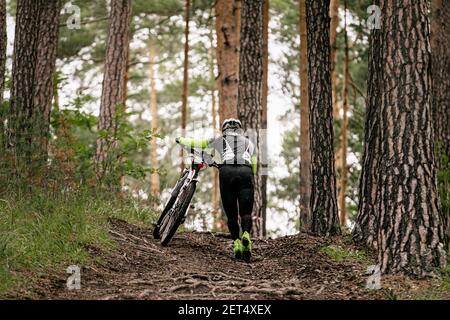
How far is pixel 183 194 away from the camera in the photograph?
9.71 meters

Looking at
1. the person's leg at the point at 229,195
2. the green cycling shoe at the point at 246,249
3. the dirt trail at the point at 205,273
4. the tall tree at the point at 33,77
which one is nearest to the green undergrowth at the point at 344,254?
the dirt trail at the point at 205,273

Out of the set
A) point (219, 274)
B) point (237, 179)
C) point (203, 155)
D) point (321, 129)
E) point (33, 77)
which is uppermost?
point (33, 77)

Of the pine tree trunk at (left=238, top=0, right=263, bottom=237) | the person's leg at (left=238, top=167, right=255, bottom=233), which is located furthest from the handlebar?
the pine tree trunk at (left=238, top=0, right=263, bottom=237)

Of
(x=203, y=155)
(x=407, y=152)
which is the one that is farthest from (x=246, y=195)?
(x=407, y=152)

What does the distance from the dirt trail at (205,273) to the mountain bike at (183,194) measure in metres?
0.30

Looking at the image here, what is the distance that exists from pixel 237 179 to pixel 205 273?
1.80 metres

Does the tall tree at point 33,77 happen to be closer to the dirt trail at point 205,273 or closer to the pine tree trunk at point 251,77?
the dirt trail at point 205,273

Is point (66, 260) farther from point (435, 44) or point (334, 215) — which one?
point (435, 44)

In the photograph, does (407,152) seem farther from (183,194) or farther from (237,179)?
(183,194)

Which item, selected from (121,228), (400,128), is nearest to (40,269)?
(121,228)

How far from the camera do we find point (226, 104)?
15.1 m

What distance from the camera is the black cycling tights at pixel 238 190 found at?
915cm

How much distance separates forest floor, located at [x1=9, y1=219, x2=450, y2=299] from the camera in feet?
21.3

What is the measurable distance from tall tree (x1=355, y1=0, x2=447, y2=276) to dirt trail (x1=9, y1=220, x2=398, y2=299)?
24.1 inches
